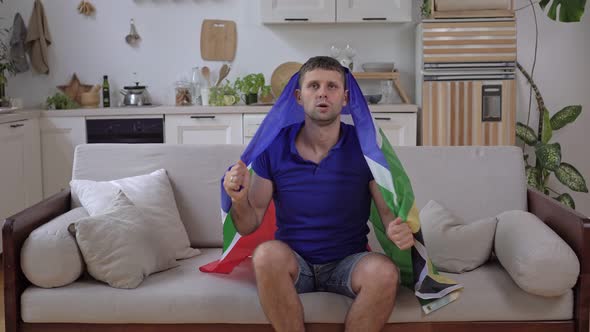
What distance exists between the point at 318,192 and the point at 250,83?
313 centimetres

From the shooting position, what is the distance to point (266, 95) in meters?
5.93

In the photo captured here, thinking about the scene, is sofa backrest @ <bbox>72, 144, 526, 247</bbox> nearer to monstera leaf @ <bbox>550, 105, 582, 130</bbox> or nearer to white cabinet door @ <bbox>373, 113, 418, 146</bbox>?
white cabinet door @ <bbox>373, 113, 418, 146</bbox>

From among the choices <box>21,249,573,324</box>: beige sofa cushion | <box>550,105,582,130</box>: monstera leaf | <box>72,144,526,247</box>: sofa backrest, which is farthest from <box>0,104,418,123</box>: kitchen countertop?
<box>21,249,573,324</box>: beige sofa cushion

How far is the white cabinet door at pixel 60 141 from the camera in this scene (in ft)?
18.2

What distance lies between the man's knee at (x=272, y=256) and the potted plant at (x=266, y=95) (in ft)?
10.9

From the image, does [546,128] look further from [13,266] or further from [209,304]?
[13,266]

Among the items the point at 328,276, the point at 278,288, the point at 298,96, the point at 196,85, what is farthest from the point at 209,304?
the point at 196,85

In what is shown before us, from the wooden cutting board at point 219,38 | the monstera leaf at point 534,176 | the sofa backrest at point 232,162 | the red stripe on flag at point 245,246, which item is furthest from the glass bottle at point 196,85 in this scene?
the red stripe on flag at point 245,246

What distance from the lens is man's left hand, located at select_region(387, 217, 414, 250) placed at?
2.53 metres

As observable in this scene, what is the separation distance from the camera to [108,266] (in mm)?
2799

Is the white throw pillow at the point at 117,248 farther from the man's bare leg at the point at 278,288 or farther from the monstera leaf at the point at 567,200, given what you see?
the monstera leaf at the point at 567,200

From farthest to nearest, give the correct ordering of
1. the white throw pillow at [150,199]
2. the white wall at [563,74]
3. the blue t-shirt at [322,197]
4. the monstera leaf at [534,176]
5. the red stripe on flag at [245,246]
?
the white wall at [563,74], the monstera leaf at [534,176], the white throw pillow at [150,199], the red stripe on flag at [245,246], the blue t-shirt at [322,197]

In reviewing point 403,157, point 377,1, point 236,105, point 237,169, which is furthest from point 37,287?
point 377,1

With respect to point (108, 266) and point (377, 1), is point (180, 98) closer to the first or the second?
point (377, 1)
